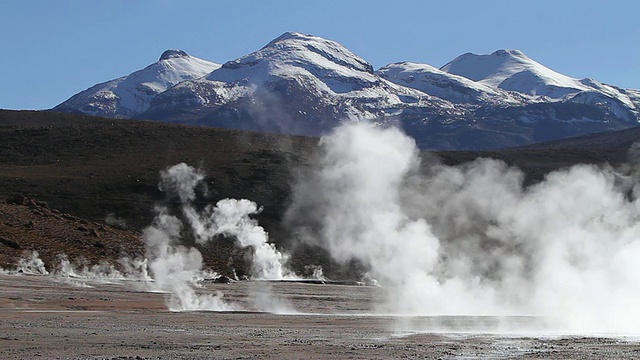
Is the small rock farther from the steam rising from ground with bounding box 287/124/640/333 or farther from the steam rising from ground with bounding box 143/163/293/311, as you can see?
the steam rising from ground with bounding box 287/124/640/333

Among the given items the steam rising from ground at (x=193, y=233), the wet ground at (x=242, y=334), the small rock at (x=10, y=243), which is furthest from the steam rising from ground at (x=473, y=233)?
the small rock at (x=10, y=243)

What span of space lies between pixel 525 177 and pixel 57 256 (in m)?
82.5

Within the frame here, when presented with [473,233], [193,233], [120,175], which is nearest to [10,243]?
[193,233]

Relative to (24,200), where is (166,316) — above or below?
below

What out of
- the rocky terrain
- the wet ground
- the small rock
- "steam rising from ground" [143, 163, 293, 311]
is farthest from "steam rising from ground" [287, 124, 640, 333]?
the small rock

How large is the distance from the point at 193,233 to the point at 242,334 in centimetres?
6094

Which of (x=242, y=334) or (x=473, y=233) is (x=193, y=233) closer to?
(x=473, y=233)

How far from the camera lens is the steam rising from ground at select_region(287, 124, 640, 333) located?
2061 inches

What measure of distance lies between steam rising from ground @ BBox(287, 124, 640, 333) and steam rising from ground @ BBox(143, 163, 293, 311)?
21.6 feet

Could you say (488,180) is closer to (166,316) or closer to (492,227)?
(492,227)

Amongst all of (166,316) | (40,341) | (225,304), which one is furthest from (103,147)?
(40,341)

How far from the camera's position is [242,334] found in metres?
34.9

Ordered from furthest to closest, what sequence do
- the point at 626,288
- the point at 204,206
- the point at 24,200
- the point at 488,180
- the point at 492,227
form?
the point at 488,180 < the point at 204,206 < the point at 492,227 < the point at 24,200 < the point at 626,288

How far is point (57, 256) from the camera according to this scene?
2899 inches
